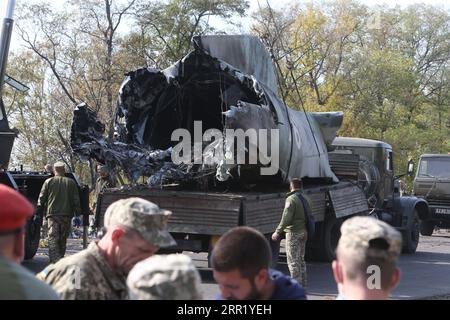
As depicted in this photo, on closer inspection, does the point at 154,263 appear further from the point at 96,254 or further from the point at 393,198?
the point at 393,198

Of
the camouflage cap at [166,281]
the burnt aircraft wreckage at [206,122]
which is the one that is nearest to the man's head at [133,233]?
the camouflage cap at [166,281]

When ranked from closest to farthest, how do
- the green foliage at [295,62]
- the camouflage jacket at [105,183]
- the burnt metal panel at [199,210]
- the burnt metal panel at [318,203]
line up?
the burnt metal panel at [199,210] → the camouflage jacket at [105,183] → the burnt metal panel at [318,203] → the green foliage at [295,62]

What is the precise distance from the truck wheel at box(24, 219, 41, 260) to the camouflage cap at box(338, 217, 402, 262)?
37.3 feet

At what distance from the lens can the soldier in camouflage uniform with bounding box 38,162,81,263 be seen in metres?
13.3

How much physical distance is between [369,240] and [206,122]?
11.5m

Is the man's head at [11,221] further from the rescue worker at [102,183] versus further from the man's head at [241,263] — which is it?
the rescue worker at [102,183]

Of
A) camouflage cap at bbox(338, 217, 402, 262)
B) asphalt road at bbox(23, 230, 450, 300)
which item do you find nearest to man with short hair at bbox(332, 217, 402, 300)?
camouflage cap at bbox(338, 217, 402, 262)

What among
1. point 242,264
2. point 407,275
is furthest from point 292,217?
point 242,264

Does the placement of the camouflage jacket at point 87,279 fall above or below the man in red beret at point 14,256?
below

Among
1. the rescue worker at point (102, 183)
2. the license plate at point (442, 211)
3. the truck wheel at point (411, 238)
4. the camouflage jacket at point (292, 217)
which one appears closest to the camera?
the camouflage jacket at point (292, 217)

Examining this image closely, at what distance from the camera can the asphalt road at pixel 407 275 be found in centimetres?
1224

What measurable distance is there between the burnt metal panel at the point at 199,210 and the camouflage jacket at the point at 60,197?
1.16 m

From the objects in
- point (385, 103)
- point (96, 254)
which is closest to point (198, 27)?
point (385, 103)
